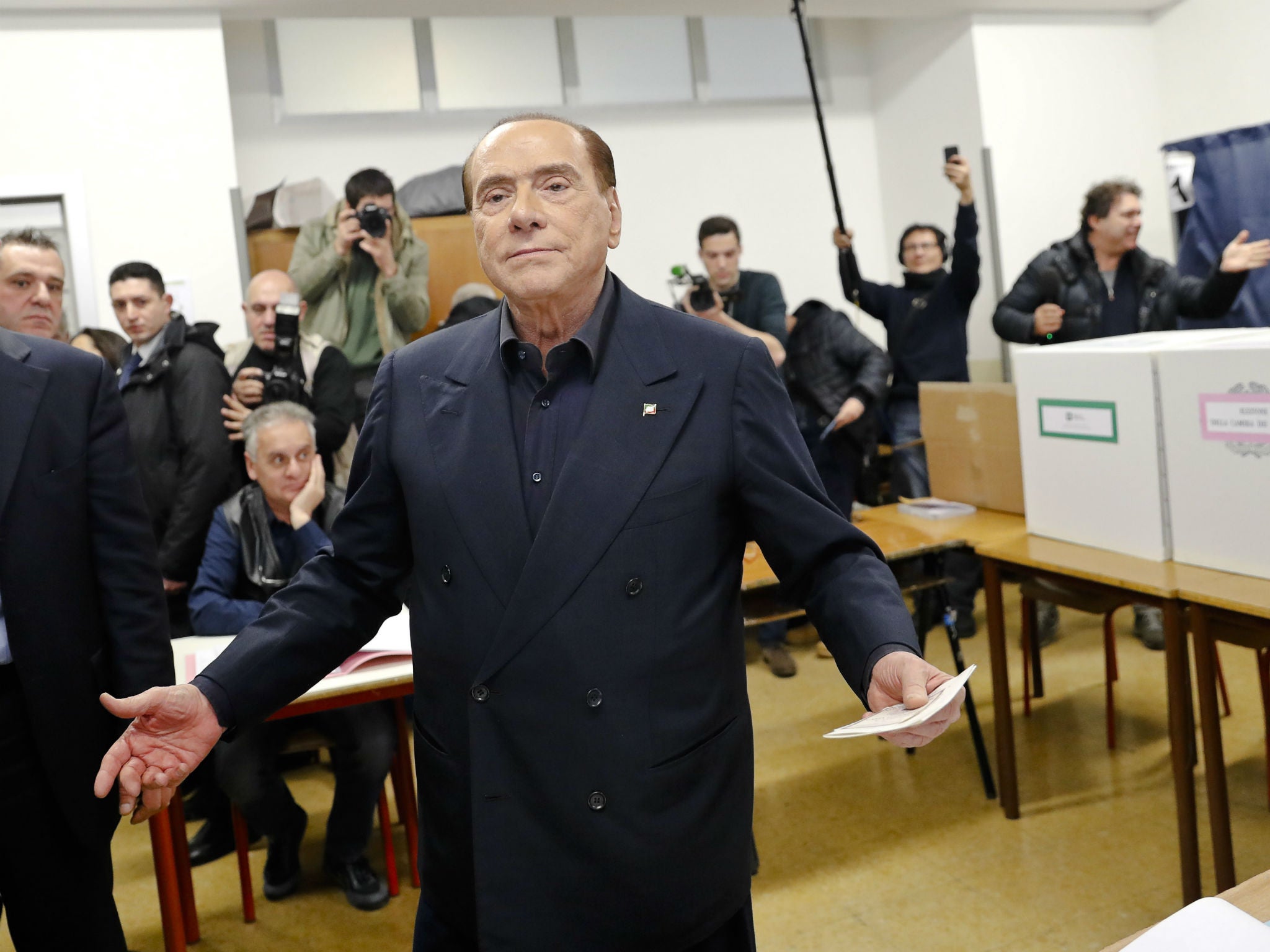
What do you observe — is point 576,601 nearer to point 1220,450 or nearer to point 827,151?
point 1220,450

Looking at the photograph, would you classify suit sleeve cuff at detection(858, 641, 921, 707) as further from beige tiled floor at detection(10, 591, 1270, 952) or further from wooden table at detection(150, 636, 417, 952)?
beige tiled floor at detection(10, 591, 1270, 952)

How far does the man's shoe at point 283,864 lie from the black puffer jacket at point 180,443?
0.81 m

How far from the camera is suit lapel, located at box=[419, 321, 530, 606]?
1.28 m

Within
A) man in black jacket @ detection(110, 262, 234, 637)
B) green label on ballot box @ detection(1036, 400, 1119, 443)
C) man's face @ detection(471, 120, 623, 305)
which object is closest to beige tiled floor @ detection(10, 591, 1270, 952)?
man in black jacket @ detection(110, 262, 234, 637)

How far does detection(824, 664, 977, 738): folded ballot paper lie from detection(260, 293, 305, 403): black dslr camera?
271 centimetres

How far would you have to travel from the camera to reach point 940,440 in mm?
3635

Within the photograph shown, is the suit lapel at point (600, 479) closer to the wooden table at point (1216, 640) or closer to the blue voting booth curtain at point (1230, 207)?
the wooden table at point (1216, 640)

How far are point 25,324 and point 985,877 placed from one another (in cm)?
259

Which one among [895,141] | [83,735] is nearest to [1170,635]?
[83,735]

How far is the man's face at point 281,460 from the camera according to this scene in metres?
2.96

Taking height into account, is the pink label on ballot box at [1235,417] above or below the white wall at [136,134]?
below

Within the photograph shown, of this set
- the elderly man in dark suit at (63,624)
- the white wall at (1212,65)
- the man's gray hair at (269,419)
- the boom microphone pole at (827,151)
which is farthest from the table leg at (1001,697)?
the white wall at (1212,65)

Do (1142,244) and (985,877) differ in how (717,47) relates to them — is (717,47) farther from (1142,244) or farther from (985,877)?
(985,877)

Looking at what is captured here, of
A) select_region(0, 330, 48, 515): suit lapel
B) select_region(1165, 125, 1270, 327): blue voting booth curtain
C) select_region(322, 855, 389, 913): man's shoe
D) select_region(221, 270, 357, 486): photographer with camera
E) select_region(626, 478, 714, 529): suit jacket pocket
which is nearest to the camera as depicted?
select_region(626, 478, 714, 529): suit jacket pocket
